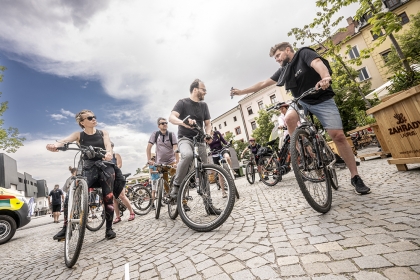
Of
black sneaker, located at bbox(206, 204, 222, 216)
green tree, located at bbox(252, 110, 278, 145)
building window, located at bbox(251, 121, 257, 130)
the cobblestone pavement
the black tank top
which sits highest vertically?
building window, located at bbox(251, 121, 257, 130)

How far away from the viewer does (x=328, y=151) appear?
296 cm

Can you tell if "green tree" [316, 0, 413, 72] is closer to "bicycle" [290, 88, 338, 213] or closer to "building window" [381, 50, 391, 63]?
"bicycle" [290, 88, 338, 213]

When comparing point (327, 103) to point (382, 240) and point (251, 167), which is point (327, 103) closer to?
point (382, 240)

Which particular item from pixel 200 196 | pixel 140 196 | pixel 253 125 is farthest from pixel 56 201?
pixel 253 125

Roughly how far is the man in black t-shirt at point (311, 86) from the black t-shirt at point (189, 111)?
1.41 meters

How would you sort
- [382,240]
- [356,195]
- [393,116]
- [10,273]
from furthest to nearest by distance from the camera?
1. [393,116]
2. [356,195]
3. [10,273]
4. [382,240]

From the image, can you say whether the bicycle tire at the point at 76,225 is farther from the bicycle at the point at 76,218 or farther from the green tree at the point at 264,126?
the green tree at the point at 264,126

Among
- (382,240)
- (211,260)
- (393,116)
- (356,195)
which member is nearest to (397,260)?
(382,240)

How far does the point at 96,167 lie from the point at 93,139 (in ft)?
1.94

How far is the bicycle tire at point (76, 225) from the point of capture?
2.17 meters

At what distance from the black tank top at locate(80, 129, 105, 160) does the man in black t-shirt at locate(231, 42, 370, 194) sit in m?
3.18

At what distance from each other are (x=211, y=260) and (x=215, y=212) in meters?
1.10

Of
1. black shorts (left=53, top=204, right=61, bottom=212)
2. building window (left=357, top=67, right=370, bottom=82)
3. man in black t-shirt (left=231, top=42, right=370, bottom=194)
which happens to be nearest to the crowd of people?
man in black t-shirt (left=231, top=42, right=370, bottom=194)

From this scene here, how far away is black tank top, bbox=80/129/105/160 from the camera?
11.4ft
